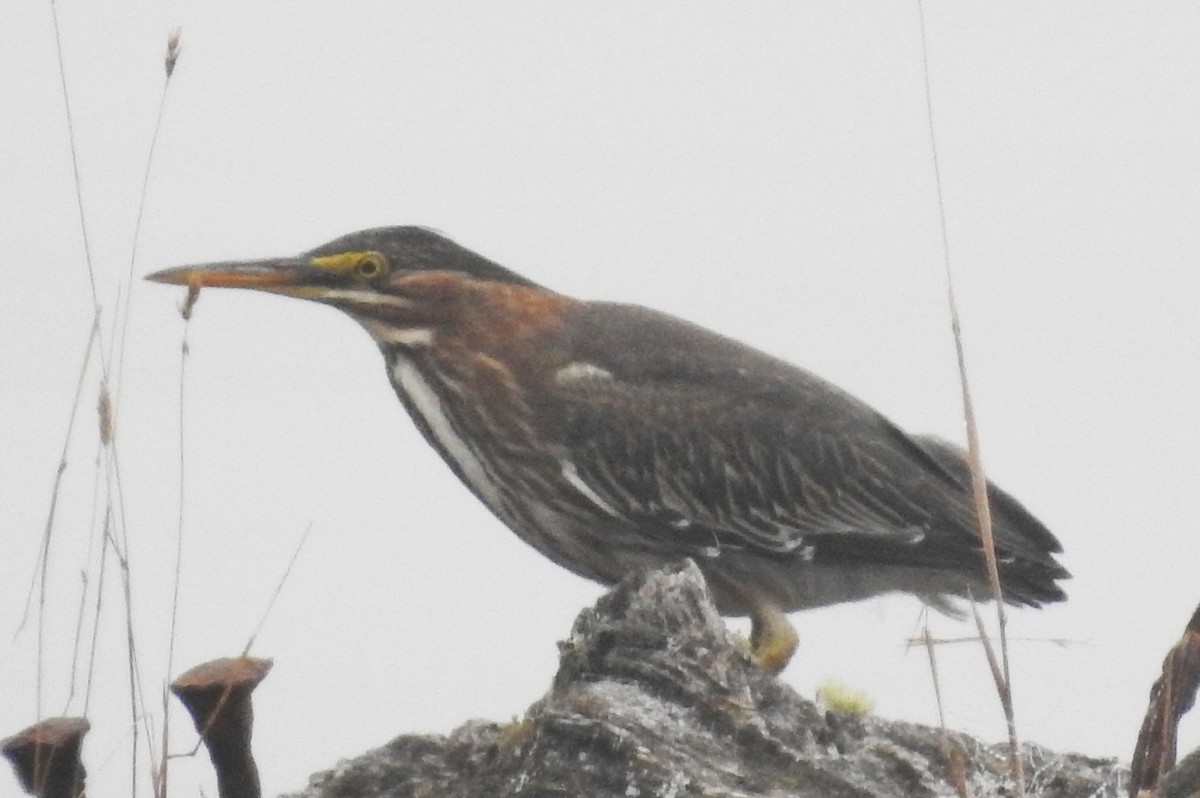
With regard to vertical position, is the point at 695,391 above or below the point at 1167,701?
above

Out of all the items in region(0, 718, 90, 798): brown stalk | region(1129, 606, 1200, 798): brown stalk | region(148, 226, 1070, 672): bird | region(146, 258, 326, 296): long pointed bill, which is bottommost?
region(0, 718, 90, 798): brown stalk

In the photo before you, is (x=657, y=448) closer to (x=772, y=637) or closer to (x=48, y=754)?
(x=772, y=637)

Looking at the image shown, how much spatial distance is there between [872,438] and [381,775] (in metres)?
3.61

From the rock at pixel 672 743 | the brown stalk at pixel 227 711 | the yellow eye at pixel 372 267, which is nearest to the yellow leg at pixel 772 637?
the yellow eye at pixel 372 267

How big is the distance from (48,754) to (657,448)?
11.1 ft

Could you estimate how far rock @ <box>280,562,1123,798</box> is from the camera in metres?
3.15

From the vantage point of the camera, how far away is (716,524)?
644cm

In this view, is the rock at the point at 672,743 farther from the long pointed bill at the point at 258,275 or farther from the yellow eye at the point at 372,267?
the yellow eye at the point at 372,267

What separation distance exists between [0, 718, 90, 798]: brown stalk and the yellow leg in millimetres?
2702

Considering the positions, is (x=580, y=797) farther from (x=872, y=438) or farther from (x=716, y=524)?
(x=872, y=438)

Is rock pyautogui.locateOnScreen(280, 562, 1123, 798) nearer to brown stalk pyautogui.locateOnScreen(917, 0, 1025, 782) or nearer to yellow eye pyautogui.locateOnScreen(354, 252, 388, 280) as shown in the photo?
brown stalk pyautogui.locateOnScreen(917, 0, 1025, 782)

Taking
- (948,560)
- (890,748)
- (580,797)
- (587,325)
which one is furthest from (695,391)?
(580,797)

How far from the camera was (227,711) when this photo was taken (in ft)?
10.7

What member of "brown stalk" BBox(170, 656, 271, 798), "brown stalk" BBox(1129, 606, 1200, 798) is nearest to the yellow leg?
"brown stalk" BBox(170, 656, 271, 798)
